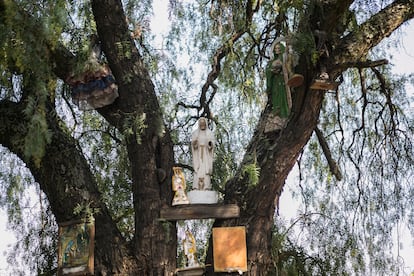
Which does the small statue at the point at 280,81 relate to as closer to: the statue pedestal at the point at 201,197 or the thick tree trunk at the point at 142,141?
the statue pedestal at the point at 201,197

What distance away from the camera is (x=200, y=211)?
5.23m

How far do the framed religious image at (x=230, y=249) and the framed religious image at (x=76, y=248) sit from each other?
0.87 meters

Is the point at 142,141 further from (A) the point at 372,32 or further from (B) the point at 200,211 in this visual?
(A) the point at 372,32

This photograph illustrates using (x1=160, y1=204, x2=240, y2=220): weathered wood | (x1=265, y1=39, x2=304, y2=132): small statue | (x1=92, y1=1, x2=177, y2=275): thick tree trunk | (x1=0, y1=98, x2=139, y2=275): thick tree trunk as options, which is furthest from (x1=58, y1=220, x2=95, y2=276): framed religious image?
(x1=265, y1=39, x2=304, y2=132): small statue

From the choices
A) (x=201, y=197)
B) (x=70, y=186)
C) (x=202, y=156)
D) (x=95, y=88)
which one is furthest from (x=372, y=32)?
(x=70, y=186)

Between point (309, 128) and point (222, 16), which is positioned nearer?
point (309, 128)

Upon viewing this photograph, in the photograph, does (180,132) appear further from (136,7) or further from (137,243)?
(137,243)

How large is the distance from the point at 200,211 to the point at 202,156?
0.49 m

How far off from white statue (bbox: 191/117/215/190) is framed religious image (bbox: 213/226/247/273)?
417mm

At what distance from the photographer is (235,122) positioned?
7051 millimetres

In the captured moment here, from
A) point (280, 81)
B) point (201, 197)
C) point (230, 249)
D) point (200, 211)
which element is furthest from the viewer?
point (280, 81)

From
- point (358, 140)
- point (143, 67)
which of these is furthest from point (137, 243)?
point (358, 140)

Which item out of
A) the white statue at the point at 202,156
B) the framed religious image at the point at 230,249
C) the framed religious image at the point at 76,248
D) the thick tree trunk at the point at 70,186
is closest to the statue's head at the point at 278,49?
the white statue at the point at 202,156

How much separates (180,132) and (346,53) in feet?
6.35
